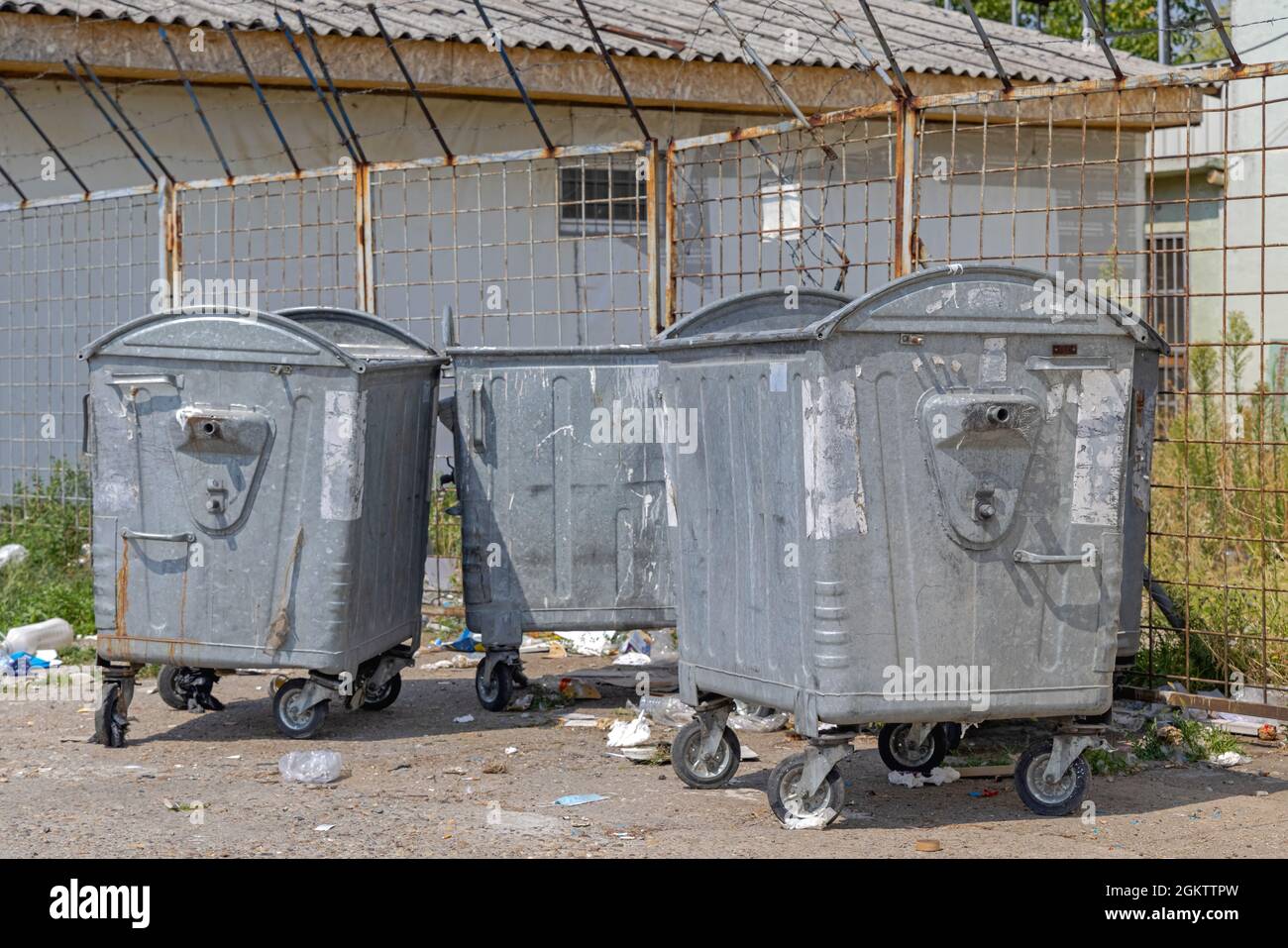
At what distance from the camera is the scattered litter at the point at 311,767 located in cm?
538

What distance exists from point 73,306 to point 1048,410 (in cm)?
747

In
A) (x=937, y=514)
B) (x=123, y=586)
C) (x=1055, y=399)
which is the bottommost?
(x=123, y=586)

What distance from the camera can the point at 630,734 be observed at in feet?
19.4

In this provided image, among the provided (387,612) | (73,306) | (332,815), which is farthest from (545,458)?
(73,306)

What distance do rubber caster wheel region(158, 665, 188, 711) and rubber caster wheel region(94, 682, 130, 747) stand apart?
1.76ft

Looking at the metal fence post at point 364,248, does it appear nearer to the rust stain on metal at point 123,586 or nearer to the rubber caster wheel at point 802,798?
the rust stain on metal at point 123,586

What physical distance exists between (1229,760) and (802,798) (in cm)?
182

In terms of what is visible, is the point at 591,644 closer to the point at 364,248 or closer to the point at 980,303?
the point at 364,248

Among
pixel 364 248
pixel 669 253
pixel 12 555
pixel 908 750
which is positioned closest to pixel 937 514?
pixel 908 750

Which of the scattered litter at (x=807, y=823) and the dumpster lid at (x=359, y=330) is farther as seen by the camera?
the dumpster lid at (x=359, y=330)

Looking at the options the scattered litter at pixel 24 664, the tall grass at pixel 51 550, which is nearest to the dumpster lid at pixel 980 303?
the scattered litter at pixel 24 664

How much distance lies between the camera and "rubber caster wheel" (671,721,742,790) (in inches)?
205

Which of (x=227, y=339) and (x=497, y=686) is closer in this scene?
(x=227, y=339)

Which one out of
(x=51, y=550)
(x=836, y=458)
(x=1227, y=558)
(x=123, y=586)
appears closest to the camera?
(x=836, y=458)
